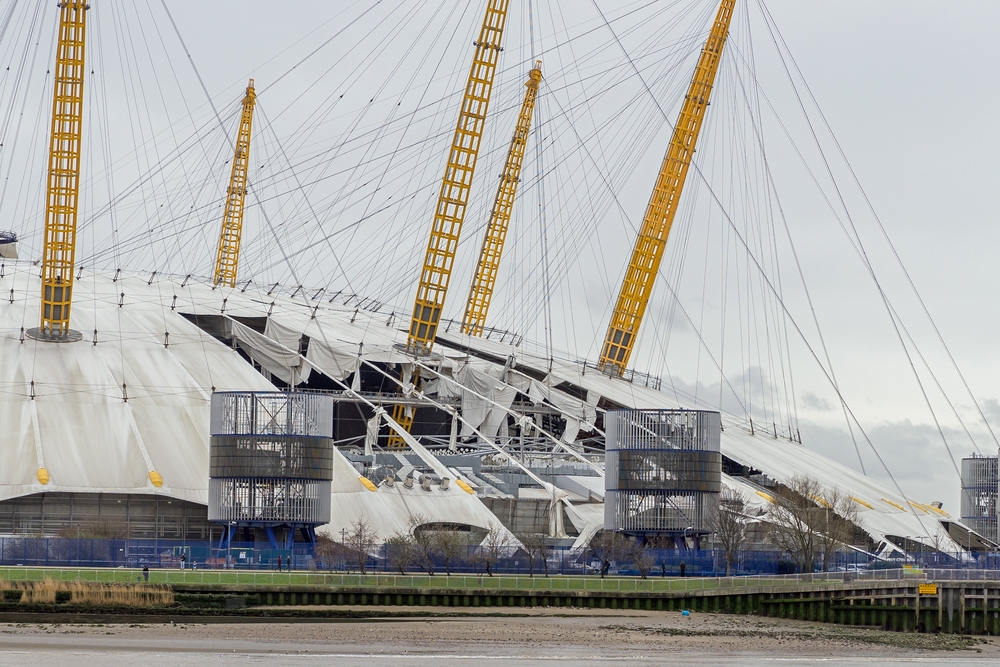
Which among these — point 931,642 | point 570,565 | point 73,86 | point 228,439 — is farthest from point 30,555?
point 931,642

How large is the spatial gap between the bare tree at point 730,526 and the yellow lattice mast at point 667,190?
33.4 metres

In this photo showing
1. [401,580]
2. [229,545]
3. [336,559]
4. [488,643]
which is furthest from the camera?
[229,545]

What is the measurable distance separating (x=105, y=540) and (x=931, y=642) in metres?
35.0

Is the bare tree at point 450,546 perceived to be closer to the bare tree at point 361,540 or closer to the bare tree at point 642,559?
the bare tree at point 361,540

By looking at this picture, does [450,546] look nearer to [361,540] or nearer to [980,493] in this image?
[361,540]

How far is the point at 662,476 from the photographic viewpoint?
84.7 metres

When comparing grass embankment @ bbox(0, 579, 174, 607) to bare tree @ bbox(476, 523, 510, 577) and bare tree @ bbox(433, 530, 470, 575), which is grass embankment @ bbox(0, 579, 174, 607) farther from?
bare tree @ bbox(476, 523, 510, 577)

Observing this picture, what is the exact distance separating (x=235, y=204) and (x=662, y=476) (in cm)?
7585

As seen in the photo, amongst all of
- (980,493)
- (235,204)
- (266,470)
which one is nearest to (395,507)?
(266,470)

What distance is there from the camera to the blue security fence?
76562mm

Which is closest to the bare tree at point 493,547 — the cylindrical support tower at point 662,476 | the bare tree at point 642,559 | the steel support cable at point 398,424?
the cylindrical support tower at point 662,476

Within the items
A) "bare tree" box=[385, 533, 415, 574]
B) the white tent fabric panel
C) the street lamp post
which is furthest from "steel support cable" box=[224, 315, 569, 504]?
the street lamp post

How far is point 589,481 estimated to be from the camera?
97875 millimetres

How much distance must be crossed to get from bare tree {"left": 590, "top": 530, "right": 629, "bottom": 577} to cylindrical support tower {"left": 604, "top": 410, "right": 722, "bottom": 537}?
50cm
